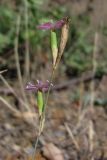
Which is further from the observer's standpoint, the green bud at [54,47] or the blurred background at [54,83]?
the blurred background at [54,83]

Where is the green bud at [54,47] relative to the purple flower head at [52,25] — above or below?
below

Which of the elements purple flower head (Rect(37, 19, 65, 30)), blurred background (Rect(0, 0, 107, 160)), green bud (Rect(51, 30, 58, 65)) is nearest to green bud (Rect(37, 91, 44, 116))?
green bud (Rect(51, 30, 58, 65))

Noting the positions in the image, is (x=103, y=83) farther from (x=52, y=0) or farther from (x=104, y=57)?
(x=52, y=0)

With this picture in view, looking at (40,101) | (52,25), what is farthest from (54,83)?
(52,25)

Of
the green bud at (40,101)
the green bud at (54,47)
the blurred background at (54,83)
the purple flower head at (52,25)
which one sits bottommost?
the blurred background at (54,83)

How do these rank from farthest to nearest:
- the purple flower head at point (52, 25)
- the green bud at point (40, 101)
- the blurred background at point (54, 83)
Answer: the blurred background at point (54, 83)
the green bud at point (40, 101)
the purple flower head at point (52, 25)

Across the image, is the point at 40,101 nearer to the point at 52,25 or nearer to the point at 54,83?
the point at 52,25

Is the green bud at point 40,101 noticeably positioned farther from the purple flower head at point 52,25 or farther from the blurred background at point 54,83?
the blurred background at point 54,83

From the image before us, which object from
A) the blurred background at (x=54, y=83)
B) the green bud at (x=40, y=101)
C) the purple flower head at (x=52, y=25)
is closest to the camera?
the purple flower head at (x=52, y=25)

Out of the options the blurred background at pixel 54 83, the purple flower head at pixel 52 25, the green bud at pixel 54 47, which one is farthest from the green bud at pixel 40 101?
the blurred background at pixel 54 83
